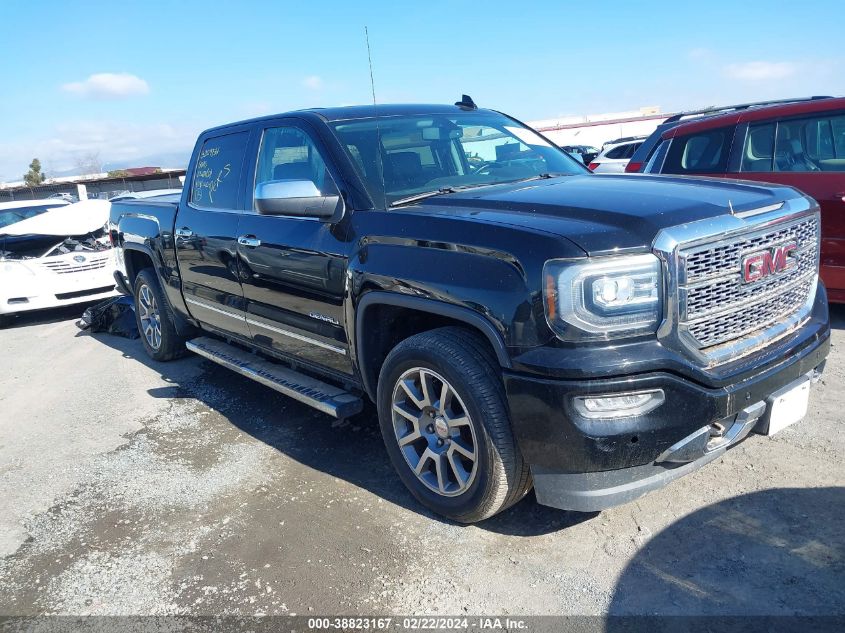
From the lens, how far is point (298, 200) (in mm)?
→ 3521

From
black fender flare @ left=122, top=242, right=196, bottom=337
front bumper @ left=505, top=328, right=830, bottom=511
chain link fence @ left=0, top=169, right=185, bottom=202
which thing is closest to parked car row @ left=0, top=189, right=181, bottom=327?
black fender flare @ left=122, top=242, right=196, bottom=337

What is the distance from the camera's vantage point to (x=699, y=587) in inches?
106

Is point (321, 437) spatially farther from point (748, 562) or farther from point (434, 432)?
point (748, 562)

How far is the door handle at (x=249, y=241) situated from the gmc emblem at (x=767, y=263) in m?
2.73

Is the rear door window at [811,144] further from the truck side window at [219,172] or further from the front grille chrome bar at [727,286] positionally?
the truck side window at [219,172]

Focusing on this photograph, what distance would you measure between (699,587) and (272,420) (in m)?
3.11

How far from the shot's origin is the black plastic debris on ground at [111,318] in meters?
8.16

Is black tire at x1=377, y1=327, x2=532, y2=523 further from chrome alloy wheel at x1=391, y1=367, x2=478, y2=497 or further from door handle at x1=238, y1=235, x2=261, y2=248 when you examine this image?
door handle at x1=238, y1=235, x2=261, y2=248

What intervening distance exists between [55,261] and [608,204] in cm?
820

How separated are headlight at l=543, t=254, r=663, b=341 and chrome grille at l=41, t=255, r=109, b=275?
8.18 m

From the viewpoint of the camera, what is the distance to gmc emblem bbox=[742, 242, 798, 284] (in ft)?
9.30

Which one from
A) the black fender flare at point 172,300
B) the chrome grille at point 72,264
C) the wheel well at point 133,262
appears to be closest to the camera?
the black fender flare at point 172,300

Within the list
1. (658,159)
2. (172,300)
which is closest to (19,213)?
(172,300)

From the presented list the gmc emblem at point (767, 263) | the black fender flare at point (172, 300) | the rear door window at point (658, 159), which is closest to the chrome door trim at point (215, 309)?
the black fender flare at point (172, 300)
